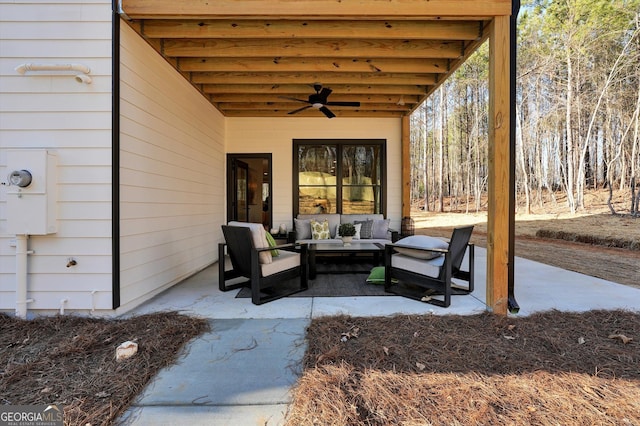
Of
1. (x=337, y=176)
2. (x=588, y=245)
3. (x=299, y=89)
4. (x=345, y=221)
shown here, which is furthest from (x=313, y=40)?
(x=588, y=245)

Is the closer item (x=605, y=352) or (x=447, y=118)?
(x=605, y=352)

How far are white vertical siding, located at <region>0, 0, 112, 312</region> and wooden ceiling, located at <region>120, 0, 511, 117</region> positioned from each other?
0.55m

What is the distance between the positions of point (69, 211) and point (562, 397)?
4032mm

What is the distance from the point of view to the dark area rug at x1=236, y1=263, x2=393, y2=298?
11.5 ft

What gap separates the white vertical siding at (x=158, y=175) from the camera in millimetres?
2938

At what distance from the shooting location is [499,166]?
277cm

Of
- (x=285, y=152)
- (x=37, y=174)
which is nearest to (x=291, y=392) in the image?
(x=37, y=174)

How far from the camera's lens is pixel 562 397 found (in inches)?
63.7

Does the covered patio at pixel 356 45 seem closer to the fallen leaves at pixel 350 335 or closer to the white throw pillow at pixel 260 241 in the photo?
the fallen leaves at pixel 350 335

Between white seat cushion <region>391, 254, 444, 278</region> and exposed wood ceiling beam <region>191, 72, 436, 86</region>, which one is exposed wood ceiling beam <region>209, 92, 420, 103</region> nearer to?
exposed wood ceiling beam <region>191, 72, 436, 86</region>

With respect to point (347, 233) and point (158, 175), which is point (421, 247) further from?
point (158, 175)

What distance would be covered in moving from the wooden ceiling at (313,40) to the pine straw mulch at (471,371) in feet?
9.63

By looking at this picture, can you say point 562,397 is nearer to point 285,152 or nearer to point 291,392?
point 291,392

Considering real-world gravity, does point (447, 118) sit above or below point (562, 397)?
above
